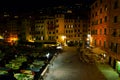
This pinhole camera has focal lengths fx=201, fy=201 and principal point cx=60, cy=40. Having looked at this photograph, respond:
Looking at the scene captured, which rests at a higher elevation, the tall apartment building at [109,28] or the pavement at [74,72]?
the tall apartment building at [109,28]

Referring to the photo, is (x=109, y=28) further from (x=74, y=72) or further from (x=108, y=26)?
(x=74, y=72)

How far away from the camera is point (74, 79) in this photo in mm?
33844

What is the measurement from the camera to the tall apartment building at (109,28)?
4111cm

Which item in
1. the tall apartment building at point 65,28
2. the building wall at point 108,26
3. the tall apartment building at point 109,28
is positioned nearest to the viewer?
the tall apartment building at point 109,28

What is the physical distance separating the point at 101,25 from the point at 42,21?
45379 mm

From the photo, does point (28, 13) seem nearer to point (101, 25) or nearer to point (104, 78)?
point (101, 25)

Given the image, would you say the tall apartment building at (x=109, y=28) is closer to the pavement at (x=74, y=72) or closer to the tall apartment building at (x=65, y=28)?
the pavement at (x=74, y=72)

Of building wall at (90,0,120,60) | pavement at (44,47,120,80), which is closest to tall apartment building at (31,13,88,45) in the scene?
building wall at (90,0,120,60)

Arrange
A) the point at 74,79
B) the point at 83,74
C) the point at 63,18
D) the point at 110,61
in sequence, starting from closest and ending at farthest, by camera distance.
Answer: the point at 74,79 < the point at 83,74 < the point at 110,61 < the point at 63,18

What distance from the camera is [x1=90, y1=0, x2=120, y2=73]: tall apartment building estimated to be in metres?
41.1

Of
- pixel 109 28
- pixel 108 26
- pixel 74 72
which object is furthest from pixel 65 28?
pixel 74 72

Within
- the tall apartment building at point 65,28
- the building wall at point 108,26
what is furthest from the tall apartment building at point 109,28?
the tall apartment building at point 65,28

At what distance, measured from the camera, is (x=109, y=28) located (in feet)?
152

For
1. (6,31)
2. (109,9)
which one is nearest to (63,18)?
(6,31)
